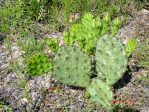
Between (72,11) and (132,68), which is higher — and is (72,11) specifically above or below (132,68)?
above

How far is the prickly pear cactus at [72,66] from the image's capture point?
3545 mm

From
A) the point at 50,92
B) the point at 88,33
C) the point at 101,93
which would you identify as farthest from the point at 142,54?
the point at 50,92

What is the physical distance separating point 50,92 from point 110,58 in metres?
0.70

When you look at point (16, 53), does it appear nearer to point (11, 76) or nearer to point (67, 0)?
point (11, 76)

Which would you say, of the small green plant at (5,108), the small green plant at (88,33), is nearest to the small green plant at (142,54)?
the small green plant at (88,33)

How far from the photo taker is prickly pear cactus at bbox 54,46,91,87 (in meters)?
3.54

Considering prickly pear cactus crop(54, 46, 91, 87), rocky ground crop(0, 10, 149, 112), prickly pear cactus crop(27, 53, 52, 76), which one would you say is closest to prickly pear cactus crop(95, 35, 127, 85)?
prickly pear cactus crop(54, 46, 91, 87)

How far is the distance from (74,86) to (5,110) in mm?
745

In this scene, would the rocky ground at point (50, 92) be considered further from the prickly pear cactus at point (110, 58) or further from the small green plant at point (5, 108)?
the prickly pear cactus at point (110, 58)

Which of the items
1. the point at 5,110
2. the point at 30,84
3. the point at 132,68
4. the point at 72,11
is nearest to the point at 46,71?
the point at 30,84

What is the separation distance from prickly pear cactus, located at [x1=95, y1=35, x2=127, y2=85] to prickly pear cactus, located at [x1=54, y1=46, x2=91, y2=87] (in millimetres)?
132

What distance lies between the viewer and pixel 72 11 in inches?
189

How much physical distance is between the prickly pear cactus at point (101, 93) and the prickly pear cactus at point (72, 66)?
0.54ft

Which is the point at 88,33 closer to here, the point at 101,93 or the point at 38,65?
the point at 38,65
